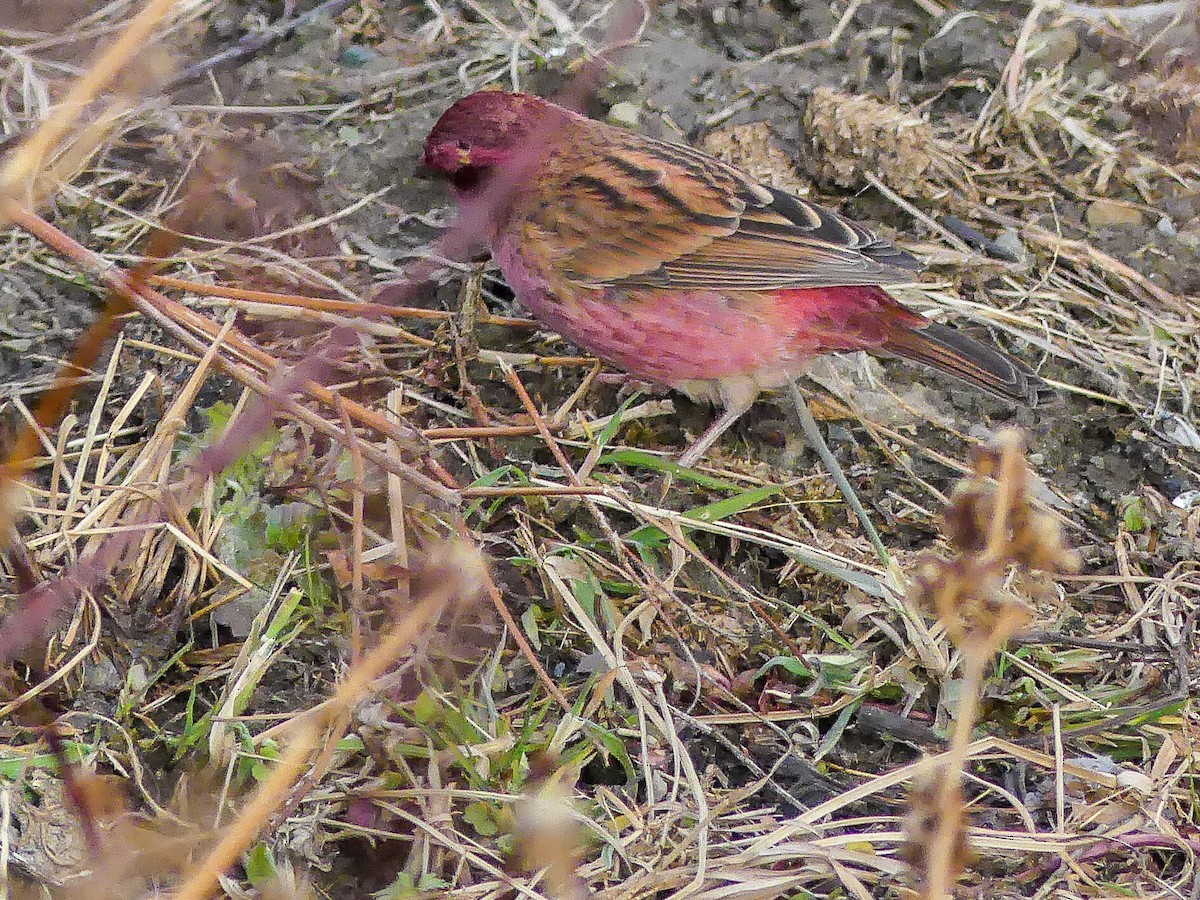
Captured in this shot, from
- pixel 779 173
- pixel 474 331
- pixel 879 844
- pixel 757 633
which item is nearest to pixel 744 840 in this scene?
pixel 879 844

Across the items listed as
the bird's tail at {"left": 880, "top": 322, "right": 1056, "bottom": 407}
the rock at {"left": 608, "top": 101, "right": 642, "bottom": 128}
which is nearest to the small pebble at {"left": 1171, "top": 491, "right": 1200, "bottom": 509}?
the bird's tail at {"left": 880, "top": 322, "right": 1056, "bottom": 407}

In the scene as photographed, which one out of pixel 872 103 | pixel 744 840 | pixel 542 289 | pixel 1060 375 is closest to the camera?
pixel 744 840

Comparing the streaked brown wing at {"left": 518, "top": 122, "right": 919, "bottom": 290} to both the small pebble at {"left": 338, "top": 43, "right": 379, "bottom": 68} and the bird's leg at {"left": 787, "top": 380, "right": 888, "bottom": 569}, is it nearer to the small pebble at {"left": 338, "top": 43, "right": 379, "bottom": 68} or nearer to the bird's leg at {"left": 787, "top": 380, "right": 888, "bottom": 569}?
the bird's leg at {"left": 787, "top": 380, "right": 888, "bottom": 569}

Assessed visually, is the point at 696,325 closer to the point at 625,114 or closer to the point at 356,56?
the point at 625,114

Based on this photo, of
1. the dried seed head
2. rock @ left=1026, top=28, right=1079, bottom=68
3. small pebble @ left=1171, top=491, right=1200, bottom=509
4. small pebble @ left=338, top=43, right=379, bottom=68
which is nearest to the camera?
the dried seed head

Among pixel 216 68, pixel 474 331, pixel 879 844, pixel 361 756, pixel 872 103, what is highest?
pixel 216 68

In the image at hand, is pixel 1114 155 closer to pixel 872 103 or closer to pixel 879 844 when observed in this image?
pixel 872 103
